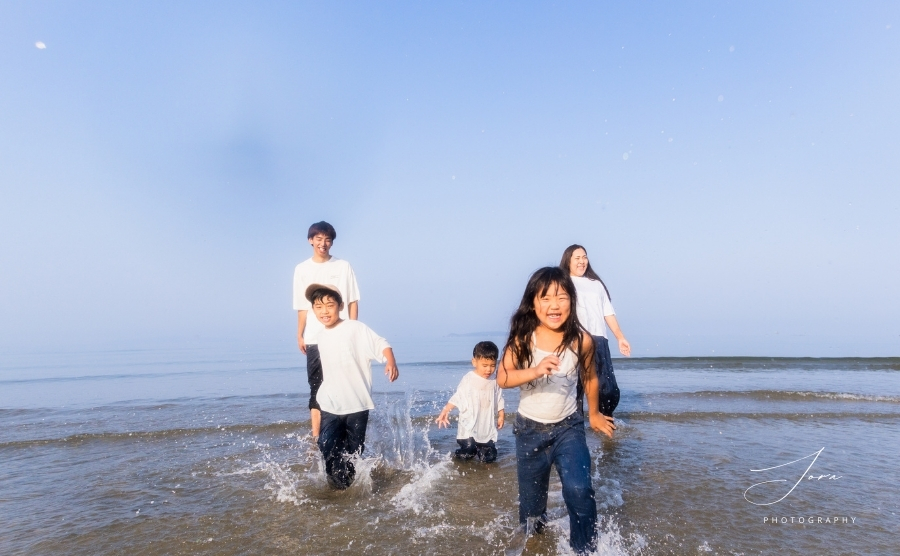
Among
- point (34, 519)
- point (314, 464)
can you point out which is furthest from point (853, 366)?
point (34, 519)

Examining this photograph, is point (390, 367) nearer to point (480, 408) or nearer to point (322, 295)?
point (322, 295)

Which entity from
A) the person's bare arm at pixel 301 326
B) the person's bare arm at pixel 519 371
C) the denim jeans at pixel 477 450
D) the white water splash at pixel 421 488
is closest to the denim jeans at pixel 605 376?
the denim jeans at pixel 477 450

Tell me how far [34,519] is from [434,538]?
3057 mm

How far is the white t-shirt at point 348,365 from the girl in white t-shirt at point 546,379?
4.96ft

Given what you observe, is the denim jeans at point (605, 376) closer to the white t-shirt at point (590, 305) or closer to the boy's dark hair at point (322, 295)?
the white t-shirt at point (590, 305)

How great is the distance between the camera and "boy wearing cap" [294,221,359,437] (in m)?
5.23

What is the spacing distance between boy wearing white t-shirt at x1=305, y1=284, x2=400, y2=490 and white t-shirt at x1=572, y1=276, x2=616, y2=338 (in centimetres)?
247

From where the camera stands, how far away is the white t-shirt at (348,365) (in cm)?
418

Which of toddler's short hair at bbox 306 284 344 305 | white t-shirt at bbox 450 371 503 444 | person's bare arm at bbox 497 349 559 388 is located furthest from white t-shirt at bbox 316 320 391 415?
person's bare arm at bbox 497 349 559 388

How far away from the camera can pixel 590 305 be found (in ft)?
18.7

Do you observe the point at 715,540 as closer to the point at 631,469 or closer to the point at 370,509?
the point at 631,469

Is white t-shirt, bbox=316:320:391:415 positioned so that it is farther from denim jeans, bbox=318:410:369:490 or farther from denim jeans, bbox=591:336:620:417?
denim jeans, bbox=591:336:620:417

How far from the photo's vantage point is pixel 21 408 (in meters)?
8.92

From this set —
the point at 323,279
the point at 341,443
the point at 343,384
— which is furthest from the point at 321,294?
the point at 341,443
